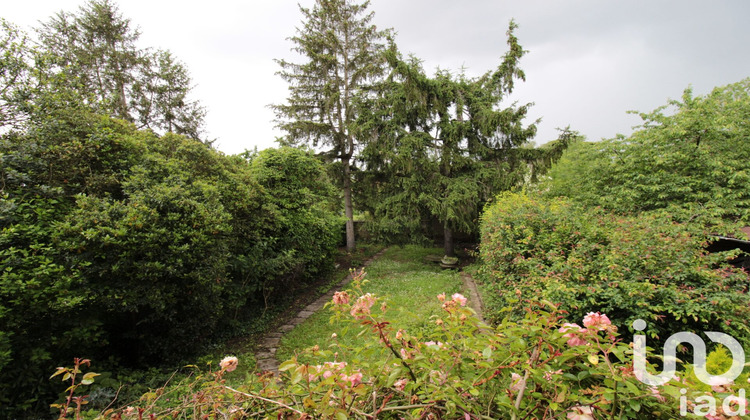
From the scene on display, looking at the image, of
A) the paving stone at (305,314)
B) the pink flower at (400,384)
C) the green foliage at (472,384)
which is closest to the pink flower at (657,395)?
the green foliage at (472,384)

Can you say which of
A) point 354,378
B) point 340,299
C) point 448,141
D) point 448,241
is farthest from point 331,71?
point 354,378

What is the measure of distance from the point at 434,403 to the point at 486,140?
11.9m

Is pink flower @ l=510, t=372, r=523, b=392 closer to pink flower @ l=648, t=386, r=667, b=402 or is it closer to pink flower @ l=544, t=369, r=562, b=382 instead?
pink flower @ l=544, t=369, r=562, b=382

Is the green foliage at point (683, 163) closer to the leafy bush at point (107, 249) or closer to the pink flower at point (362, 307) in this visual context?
the pink flower at point (362, 307)

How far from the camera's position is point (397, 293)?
27.6 ft

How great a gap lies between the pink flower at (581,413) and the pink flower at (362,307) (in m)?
0.78

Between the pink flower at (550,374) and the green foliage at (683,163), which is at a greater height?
the green foliage at (683,163)

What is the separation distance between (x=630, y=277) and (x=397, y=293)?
5.85 metres

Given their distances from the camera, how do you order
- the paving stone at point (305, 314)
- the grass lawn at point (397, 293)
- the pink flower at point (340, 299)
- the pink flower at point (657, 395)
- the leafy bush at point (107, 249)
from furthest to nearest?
the paving stone at point (305, 314) → the grass lawn at point (397, 293) → the leafy bush at point (107, 249) → the pink flower at point (340, 299) → the pink flower at point (657, 395)

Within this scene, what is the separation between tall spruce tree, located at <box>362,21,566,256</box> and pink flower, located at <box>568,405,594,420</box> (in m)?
9.74

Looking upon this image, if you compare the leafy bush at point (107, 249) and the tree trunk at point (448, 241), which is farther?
the tree trunk at point (448, 241)

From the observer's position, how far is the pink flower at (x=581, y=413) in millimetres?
900

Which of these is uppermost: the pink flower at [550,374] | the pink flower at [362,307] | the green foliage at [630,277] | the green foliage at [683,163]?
the green foliage at [683,163]

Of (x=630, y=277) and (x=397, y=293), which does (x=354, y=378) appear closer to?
(x=630, y=277)
